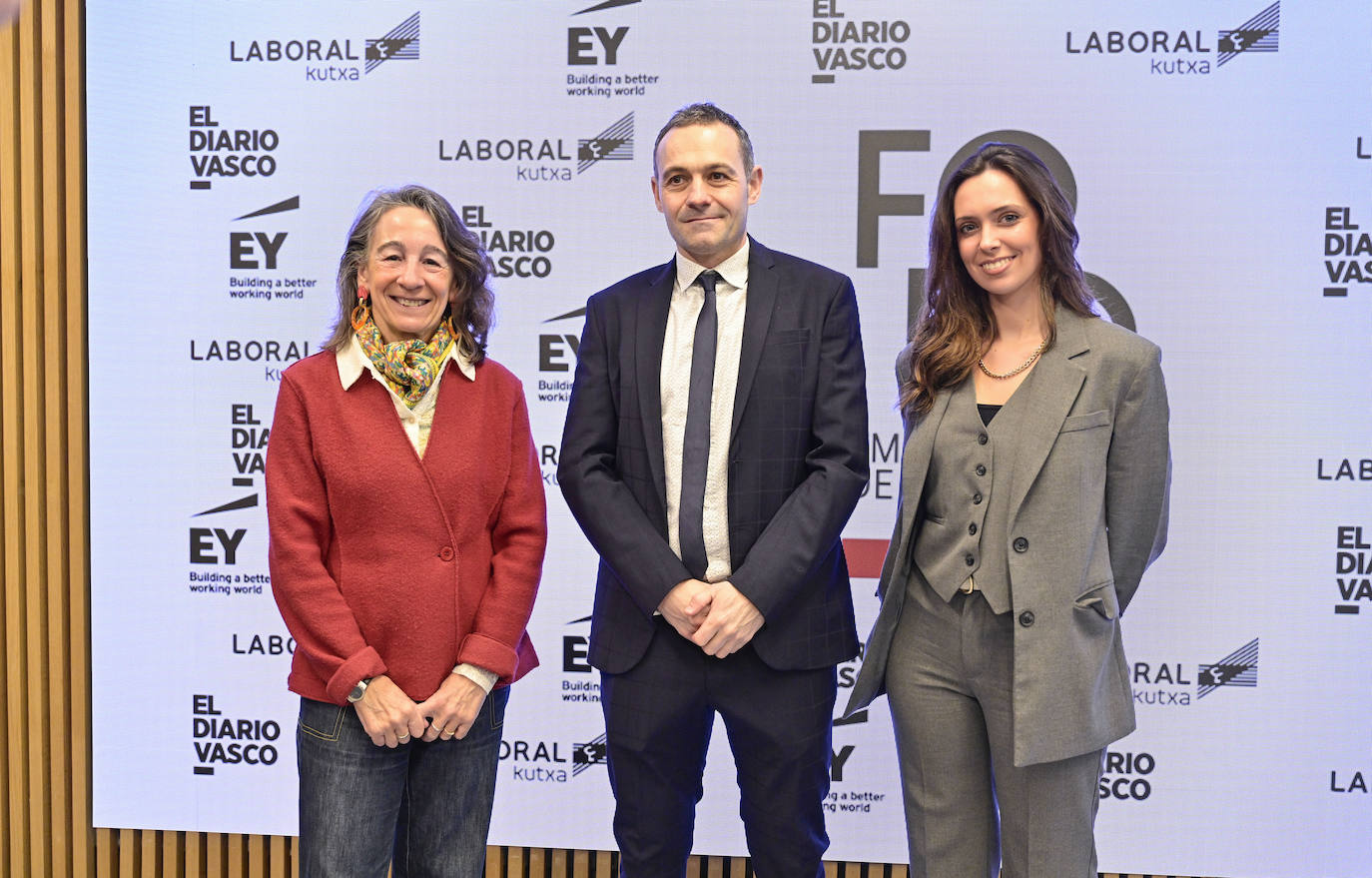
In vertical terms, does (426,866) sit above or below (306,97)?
below

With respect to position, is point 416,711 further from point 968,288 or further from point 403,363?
point 968,288

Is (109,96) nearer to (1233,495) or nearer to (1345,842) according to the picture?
(1233,495)

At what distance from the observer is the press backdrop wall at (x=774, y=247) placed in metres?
2.99

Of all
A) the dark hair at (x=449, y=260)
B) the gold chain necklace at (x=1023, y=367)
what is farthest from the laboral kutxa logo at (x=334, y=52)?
the gold chain necklace at (x=1023, y=367)

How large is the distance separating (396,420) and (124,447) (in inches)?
72.9

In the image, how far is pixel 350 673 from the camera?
5.87 ft

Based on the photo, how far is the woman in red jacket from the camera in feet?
6.04

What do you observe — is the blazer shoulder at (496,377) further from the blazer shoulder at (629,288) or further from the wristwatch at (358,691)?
the wristwatch at (358,691)

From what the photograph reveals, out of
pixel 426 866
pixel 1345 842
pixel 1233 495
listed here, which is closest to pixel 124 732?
pixel 426 866

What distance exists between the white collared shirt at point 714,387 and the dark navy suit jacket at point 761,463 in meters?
0.02

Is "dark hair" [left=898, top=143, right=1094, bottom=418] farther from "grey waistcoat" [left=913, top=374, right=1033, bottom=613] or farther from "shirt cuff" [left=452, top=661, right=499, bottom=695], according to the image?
"shirt cuff" [left=452, top=661, right=499, bottom=695]

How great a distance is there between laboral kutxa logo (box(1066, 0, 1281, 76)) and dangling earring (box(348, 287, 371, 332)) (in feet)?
7.49

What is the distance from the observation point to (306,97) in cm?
317

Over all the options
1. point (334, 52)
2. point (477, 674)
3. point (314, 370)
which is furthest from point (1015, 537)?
point (334, 52)
